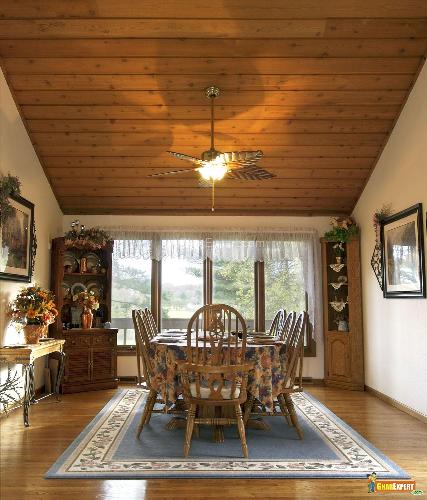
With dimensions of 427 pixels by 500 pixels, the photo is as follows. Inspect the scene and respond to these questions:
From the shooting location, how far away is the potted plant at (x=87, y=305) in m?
6.31

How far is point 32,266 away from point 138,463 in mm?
2999

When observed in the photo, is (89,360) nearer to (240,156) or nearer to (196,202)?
(196,202)

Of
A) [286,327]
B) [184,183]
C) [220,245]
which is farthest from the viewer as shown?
[220,245]

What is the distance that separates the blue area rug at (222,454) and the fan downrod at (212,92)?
3.22 meters

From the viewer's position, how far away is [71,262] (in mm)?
6676

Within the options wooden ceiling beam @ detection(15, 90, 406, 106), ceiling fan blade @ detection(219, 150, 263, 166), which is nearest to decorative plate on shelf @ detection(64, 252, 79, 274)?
wooden ceiling beam @ detection(15, 90, 406, 106)

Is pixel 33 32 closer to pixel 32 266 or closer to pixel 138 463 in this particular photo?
pixel 32 266

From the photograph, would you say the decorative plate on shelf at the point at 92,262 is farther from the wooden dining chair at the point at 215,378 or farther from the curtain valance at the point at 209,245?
the wooden dining chair at the point at 215,378

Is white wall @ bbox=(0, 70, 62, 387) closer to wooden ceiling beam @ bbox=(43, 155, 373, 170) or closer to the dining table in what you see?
wooden ceiling beam @ bbox=(43, 155, 373, 170)

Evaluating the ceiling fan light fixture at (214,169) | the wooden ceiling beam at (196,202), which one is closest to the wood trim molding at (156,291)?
the wooden ceiling beam at (196,202)

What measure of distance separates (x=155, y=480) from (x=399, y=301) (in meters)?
3.35

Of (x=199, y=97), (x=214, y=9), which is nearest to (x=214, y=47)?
(x=214, y=9)

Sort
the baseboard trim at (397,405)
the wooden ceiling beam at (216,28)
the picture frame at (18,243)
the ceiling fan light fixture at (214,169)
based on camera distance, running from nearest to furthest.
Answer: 1. the ceiling fan light fixture at (214,169)
2. the wooden ceiling beam at (216,28)
3. the baseboard trim at (397,405)
4. the picture frame at (18,243)

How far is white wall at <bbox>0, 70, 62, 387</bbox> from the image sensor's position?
496cm
